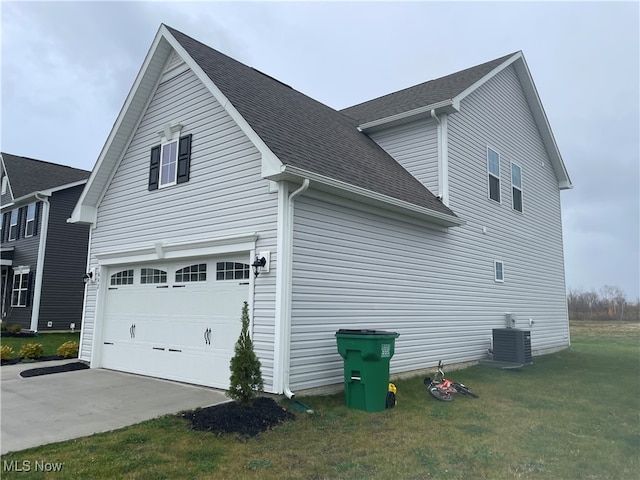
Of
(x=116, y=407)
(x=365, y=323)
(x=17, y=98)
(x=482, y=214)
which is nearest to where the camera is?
(x=116, y=407)

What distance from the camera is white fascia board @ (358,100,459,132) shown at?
1066 centimetres

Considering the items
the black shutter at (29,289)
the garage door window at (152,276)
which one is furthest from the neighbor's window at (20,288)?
the garage door window at (152,276)

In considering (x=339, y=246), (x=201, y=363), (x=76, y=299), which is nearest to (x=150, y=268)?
(x=201, y=363)

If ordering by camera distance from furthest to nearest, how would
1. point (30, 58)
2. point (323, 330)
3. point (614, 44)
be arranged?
point (614, 44) → point (30, 58) → point (323, 330)

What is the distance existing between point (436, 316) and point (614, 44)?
9.93 metres

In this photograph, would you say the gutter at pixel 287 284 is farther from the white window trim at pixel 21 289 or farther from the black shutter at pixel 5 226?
the black shutter at pixel 5 226

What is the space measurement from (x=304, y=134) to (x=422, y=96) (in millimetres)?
4958

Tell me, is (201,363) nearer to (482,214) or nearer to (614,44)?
(482,214)

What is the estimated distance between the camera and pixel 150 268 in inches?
392

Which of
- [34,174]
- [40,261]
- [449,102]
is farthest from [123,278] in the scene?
[34,174]

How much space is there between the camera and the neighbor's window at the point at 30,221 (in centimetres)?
2033

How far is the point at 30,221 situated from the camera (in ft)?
67.4

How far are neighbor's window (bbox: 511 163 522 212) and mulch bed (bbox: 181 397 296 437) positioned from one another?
423 inches

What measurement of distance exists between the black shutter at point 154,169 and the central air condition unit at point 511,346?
900 centimetres
